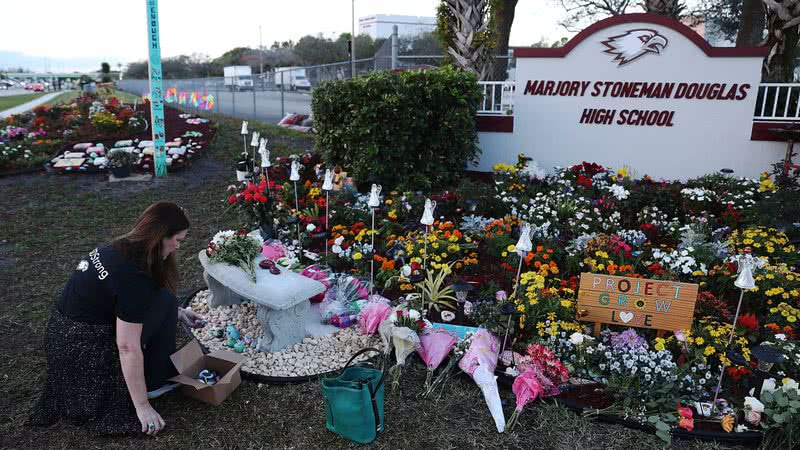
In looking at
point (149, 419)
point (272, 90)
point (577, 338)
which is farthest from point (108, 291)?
point (272, 90)

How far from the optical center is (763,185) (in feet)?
20.9

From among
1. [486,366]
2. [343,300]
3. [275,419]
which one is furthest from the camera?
[343,300]

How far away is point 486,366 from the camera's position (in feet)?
11.4

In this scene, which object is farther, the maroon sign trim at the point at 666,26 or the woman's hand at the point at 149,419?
the maroon sign trim at the point at 666,26

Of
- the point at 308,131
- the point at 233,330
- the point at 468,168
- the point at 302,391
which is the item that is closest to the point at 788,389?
the point at 302,391

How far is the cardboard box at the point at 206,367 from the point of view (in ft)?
11.0

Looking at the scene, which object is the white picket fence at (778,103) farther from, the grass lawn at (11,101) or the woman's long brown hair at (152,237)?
the grass lawn at (11,101)

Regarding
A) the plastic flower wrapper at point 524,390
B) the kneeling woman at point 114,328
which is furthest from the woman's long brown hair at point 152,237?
A: the plastic flower wrapper at point 524,390

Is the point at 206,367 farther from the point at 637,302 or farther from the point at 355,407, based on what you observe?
the point at 637,302

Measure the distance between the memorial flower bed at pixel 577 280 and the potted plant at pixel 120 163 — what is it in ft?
11.5

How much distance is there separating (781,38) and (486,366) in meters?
7.19

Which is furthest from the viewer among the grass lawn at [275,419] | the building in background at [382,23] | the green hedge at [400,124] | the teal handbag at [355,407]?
the building in background at [382,23]

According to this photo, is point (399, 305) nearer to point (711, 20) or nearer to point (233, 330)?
point (233, 330)

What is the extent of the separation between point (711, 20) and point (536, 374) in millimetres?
22964
